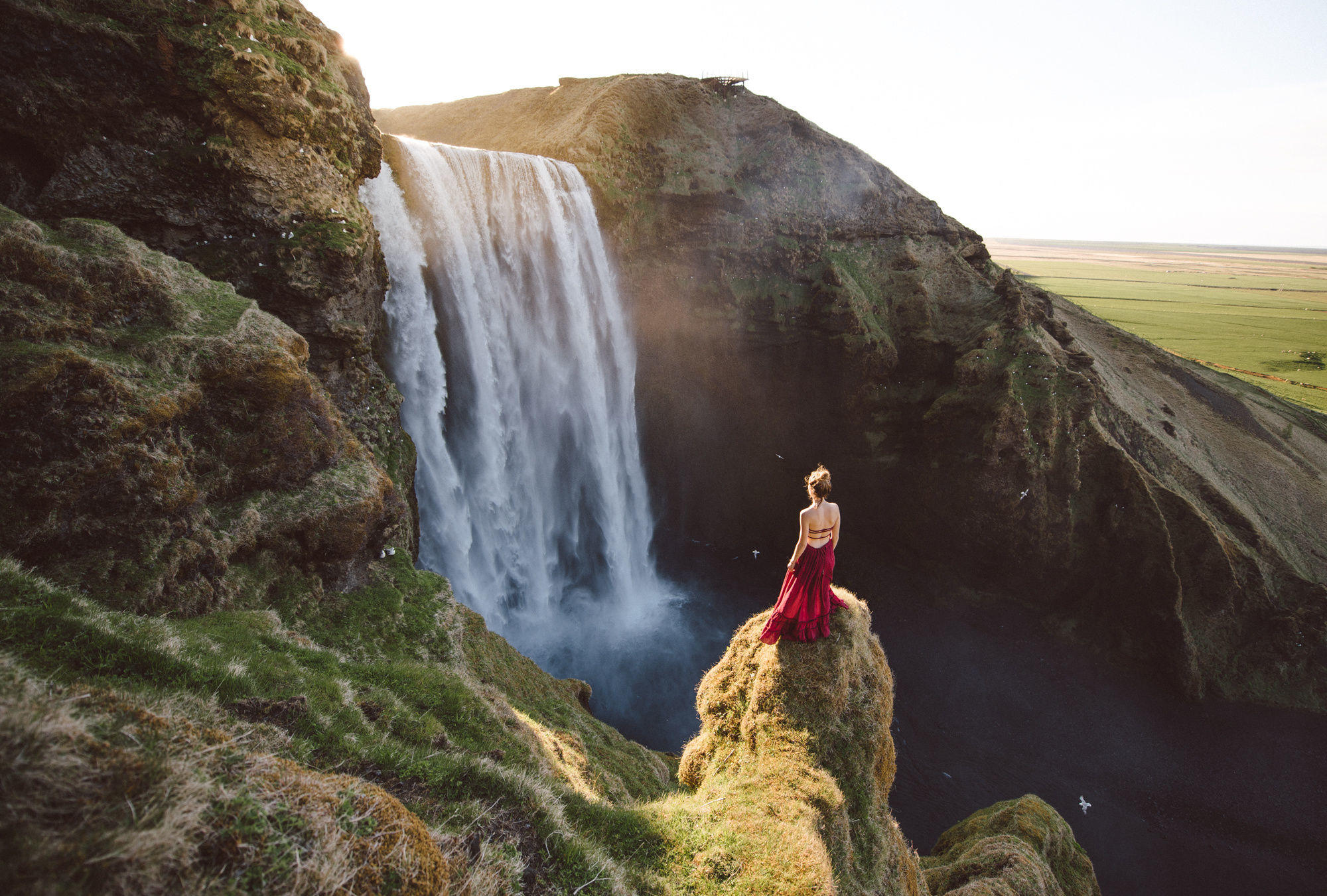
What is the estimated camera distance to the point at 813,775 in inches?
261

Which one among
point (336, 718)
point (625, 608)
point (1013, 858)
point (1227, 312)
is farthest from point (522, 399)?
point (1227, 312)

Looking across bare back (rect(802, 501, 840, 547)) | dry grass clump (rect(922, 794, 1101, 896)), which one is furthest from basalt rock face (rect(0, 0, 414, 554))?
dry grass clump (rect(922, 794, 1101, 896))

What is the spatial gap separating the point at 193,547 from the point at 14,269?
391 centimetres

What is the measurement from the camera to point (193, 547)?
710 cm

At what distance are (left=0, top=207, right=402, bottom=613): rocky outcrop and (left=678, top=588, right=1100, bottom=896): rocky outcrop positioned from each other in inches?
265

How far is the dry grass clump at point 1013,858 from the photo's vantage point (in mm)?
8406

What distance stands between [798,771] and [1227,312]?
12950cm

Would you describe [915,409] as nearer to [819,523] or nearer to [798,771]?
[819,523]

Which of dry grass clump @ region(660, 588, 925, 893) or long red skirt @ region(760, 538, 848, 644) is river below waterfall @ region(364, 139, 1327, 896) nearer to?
dry grass clump @ region(660, 588, 925, 893)

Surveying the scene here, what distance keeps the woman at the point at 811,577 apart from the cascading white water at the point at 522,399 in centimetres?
1220

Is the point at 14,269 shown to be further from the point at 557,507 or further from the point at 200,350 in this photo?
the point at 557,507

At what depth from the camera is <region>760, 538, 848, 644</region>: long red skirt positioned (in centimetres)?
721

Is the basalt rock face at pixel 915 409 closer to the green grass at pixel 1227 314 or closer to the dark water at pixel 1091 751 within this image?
the dark water at pixel 1091 751

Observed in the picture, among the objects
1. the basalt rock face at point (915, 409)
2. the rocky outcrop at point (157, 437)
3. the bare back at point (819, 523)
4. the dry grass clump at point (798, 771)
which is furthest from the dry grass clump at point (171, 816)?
the basalt rock face at point (915, 409)
